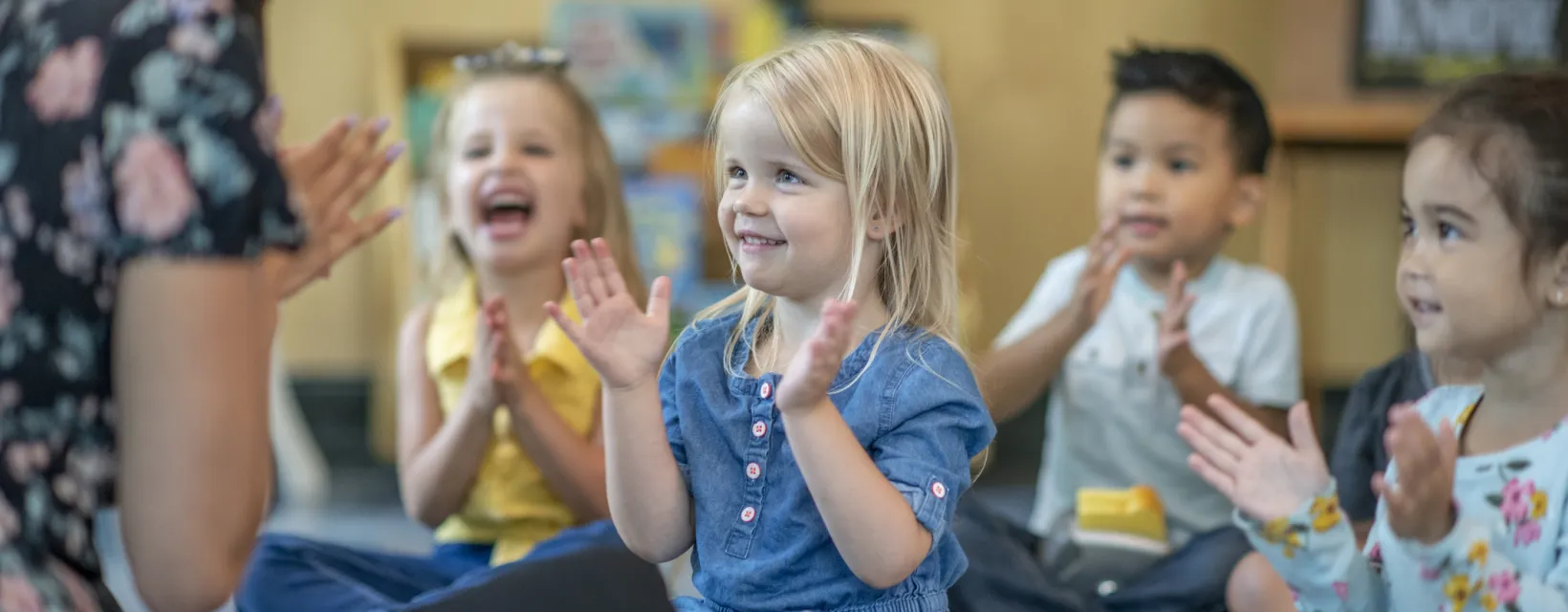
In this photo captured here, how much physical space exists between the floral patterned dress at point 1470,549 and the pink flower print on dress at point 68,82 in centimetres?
84

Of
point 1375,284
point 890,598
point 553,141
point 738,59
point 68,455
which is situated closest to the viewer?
point 68,455

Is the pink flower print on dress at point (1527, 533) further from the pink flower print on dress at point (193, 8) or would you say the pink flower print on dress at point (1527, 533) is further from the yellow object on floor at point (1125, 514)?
the pink flower print on dress at point (193, 8)

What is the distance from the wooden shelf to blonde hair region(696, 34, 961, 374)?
1.84 meters

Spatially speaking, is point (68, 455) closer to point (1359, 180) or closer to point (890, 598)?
point (890, 598)

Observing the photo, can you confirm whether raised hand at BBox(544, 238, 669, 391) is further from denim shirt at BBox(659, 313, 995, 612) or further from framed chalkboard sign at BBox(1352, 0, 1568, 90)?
framed chalkboard sign at BBox(1352, 0, 1568, 90)

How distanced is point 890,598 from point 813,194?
300 mm

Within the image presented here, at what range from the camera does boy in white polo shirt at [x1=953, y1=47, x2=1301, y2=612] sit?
1585 millimetres

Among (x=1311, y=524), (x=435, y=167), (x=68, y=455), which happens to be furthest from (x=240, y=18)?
(x=435, y=167)

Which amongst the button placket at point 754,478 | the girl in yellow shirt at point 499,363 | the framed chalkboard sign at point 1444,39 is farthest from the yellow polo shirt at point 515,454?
the framed chalkboard sign at point 1444,39

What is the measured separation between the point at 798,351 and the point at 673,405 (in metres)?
0.16

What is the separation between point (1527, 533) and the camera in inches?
43.4

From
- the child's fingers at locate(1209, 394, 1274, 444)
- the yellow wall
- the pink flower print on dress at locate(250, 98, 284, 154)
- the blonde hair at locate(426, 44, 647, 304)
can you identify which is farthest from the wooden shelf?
the pink flower print on dress at locate(250, 98, 284, 154)

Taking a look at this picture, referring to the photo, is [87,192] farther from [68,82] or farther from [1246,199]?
[1246,199]

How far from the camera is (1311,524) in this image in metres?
1.08
